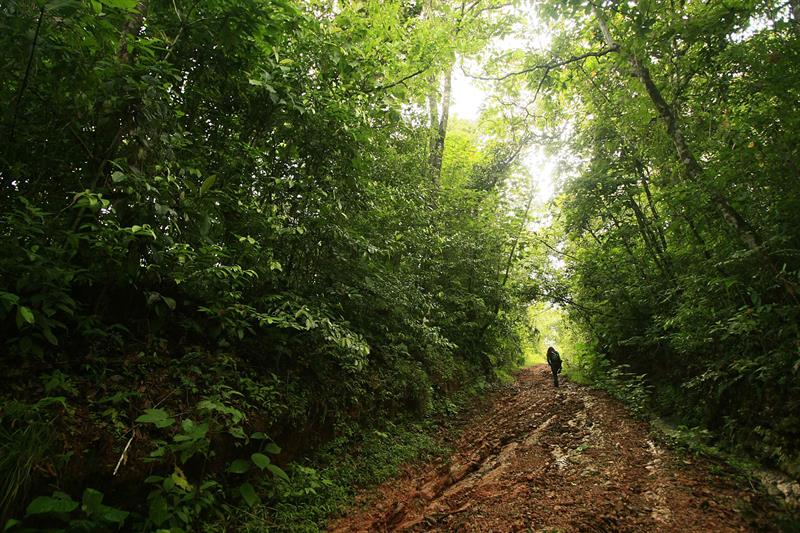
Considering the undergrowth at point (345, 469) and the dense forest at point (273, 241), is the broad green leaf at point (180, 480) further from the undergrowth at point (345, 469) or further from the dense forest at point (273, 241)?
the undergrowth at point (345, 469)

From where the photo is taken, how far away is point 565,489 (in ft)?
15.1

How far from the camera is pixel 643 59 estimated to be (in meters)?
5.91

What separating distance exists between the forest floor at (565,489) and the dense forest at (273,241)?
0.64 metres

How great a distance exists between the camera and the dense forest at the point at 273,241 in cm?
305

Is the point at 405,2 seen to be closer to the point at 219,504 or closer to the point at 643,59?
the point at 643,59

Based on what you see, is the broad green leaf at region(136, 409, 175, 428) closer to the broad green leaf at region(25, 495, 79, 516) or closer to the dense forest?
the dense forest

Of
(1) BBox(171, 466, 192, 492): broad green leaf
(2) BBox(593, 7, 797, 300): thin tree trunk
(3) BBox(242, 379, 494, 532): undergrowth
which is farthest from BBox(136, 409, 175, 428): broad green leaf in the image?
(2) BBox(593, 7, 797, 300): thin tree trunk

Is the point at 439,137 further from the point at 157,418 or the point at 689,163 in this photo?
the point at 157,418

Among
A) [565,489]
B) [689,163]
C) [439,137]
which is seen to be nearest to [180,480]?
[565,489]

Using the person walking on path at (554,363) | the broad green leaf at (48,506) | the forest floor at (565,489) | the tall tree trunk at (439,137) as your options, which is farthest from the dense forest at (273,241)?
the person walking on path at (554,363)

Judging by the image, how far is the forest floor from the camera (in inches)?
151

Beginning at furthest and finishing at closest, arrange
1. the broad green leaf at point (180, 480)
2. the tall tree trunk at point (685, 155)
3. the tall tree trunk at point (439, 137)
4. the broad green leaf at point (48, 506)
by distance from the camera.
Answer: the tall tree trunk at point (439, 137) → the tall tree trunk at point (685, 155) → the broad green leaf at point (180, 480) → the broad green leaf at point (48, 506)

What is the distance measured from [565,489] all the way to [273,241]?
501 cm

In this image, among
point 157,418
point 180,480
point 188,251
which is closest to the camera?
point 157,418
